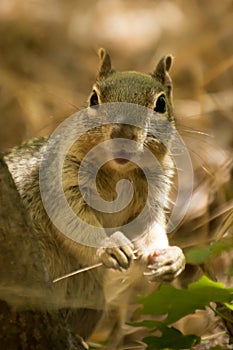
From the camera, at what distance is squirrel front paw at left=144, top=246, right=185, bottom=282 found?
6.50 ft

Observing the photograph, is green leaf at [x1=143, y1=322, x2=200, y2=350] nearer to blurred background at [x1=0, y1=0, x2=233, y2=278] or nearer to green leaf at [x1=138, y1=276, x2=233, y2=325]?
green leaf at [x1=138, y1=276, x2=233, y2=325]

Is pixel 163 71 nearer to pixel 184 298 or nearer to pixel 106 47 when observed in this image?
pixel 184 298

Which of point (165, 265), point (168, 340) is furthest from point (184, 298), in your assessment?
point (165, 265)

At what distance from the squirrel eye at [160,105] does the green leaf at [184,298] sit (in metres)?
0.57

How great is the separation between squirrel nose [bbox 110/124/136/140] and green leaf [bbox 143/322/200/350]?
Answer: 1.38ft

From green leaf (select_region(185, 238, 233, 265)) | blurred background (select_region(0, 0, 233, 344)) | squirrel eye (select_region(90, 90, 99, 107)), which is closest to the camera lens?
green leaf (select_region(185, 238, 233, 265))

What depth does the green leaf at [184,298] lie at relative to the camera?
162cm

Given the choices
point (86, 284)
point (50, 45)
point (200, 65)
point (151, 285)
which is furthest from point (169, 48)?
point (86, 284)

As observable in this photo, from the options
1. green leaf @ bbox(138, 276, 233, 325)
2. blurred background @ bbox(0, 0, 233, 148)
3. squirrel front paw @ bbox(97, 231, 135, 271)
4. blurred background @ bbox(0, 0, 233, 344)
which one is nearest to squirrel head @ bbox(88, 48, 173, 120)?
squirrel front paw @ bbox(97, 231, 135, 271)

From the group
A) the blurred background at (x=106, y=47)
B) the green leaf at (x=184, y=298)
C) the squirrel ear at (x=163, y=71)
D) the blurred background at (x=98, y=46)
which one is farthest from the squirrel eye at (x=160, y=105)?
the blurred background at (x=98, y=46)

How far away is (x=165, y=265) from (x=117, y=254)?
12 centimetres

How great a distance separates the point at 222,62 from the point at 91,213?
2.31 m

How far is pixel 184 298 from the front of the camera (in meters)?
1.64

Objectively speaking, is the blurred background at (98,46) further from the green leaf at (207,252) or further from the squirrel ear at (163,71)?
the green leaf at (207,252)
